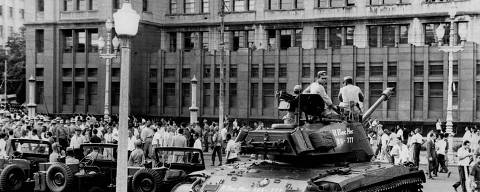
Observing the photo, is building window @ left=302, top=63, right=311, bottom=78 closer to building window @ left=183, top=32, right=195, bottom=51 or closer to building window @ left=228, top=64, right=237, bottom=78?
building window @ left=228, top=64, right=237, bottom=78

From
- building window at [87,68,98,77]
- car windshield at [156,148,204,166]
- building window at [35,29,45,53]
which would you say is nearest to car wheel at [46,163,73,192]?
car windshield at [156,148,204,166]

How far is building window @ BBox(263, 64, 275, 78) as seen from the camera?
48125 mm

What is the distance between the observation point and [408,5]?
46750 mm

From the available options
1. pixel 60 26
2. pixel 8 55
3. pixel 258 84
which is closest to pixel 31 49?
pixel 60 26

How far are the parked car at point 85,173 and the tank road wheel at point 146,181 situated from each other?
3.62ft

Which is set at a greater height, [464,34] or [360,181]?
[464,34]

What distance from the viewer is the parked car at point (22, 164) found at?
18.4 meters

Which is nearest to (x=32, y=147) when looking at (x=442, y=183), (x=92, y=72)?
(x=442, y=183)

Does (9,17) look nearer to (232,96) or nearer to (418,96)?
(232,96)

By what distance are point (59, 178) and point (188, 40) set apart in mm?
38744

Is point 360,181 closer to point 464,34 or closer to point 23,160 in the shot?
point 23,160

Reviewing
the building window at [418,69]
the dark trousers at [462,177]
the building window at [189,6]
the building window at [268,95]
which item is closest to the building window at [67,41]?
the building window at [189,6]

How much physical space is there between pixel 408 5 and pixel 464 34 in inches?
164

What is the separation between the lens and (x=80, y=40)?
177ft
